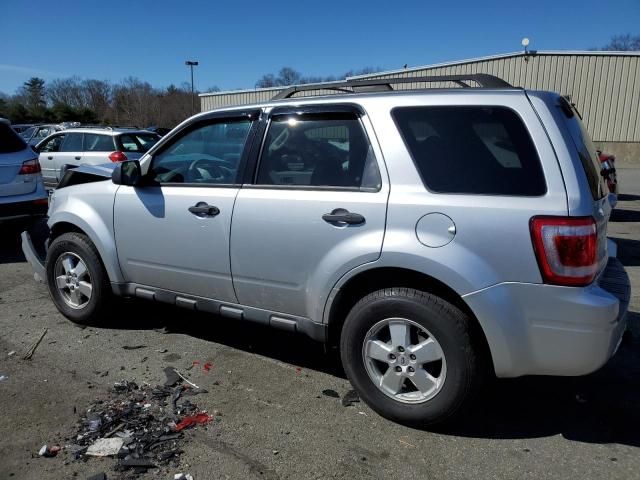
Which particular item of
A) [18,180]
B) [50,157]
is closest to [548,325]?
[18,180]

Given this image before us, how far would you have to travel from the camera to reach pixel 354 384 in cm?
327

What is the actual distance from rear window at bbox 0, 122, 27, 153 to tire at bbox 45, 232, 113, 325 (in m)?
3.54

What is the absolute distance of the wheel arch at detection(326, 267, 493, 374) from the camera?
9.57 feet

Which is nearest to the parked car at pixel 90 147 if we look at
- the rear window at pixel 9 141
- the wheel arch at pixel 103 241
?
the rear window at pixel 9 141

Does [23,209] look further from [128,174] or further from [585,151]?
[585,151]

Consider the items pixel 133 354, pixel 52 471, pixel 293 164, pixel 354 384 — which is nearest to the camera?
pixel 52 471

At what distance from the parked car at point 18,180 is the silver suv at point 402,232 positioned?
4.10 meters

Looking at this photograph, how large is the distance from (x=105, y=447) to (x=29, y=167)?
19.2 feet

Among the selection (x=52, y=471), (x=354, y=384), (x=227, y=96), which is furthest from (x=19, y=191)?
(x=227, y=96)

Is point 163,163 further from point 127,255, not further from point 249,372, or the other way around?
point 249,372

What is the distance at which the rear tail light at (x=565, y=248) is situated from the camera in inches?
103

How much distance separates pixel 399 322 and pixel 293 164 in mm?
1260

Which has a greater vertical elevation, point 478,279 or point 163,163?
point 163,163

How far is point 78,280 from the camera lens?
181 inches
